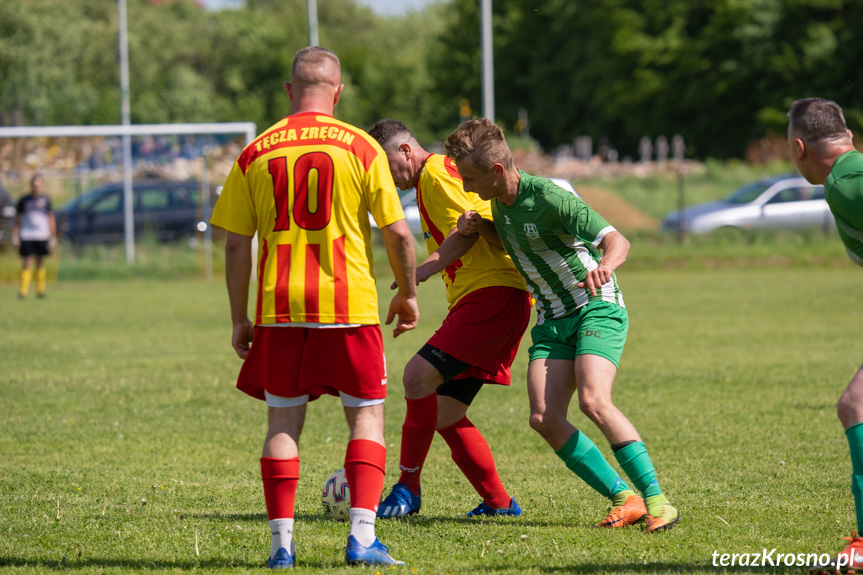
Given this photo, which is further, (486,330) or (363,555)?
(486,330)

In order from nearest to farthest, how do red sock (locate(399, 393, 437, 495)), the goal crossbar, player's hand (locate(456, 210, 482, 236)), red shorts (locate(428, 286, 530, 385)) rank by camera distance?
player's hand (locate(456, 210, 482, 236))
red shorts (locate(428, 286, 530, 385))
red sock (locate(399, 393, 437, 495))
the goal crossbar

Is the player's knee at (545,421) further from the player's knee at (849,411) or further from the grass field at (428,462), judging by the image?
the player's knee at (849,411)

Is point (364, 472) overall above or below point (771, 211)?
below

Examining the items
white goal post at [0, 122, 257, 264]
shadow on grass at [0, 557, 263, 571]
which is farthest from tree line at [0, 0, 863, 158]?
shadow on grass at [0, 557, 263, 571]

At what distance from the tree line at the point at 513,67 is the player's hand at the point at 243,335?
139ft

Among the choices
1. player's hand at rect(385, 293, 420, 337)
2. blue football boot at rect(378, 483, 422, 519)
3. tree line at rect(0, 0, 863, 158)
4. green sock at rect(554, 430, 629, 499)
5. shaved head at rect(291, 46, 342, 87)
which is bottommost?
blue football boot at rect(378, 483, 422, 519)

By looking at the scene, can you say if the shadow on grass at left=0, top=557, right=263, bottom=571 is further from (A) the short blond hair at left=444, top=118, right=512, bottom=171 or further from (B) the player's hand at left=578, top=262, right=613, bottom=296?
(A) the short blond hair at left=444, top=118, right=512, bottom=171

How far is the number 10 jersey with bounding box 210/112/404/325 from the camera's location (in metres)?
3.86

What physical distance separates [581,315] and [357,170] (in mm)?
1435

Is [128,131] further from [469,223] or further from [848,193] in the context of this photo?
[848,193]

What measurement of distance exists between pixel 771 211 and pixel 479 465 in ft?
73.4

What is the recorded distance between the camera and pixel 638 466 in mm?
4605

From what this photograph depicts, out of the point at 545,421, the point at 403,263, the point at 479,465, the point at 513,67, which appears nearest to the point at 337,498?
the point at 479,465

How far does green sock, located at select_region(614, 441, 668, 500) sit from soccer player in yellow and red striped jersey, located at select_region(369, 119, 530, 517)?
743 millimetres
